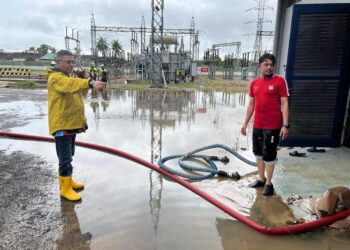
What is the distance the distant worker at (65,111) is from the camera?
11.3 ft

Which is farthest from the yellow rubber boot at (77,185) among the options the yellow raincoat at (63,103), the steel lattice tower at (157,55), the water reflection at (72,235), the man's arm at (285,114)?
the steel lattice tower at (157,55)

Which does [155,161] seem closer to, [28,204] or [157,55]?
[28,204]

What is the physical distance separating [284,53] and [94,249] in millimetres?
5711

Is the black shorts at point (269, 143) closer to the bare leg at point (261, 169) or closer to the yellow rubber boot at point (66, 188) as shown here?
the bare leg at point (261, 169)

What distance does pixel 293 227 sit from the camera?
2980 millimetres

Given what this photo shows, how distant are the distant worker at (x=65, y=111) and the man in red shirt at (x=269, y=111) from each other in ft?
7.33

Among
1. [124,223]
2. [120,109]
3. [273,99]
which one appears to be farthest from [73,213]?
[120,109]

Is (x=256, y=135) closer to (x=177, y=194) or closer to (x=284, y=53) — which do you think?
(x=177, y=194)

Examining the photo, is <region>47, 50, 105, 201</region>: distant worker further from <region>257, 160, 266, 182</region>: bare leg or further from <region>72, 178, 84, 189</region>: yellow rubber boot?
<region>257, 160, 266, 182</region>: bare leg

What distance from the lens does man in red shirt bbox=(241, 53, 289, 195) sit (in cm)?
381

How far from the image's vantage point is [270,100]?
388 centimetres

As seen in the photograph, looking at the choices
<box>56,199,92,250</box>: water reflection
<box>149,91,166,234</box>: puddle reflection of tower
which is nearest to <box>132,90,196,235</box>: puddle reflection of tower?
<box>149,91,166,234</box>: puddle reflection of tower

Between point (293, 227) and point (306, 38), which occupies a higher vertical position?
point (306, 38)

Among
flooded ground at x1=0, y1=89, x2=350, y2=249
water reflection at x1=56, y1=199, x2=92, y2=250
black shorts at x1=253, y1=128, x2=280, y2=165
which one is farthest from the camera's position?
black shorts at x1=253, y1=128, x2=280, y2=165
